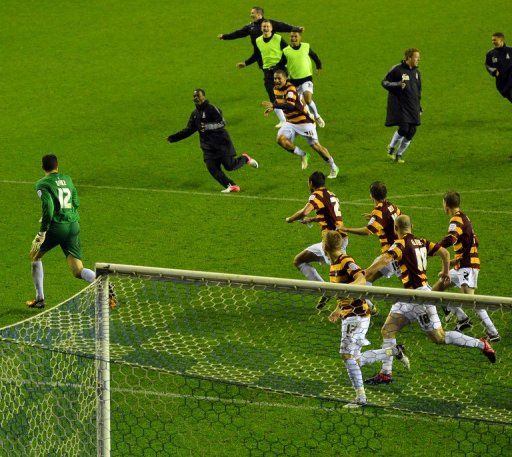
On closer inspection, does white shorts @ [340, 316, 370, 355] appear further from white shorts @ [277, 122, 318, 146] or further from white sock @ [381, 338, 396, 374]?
white shorts @ [277, 122, 318, 146]

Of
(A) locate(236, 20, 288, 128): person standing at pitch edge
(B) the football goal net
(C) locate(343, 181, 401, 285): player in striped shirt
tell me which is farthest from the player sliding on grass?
(A) locate(236, 20, 288, 128): person standing at pitch edge

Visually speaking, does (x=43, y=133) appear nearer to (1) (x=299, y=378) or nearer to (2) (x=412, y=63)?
(2) (x=412, y=63)

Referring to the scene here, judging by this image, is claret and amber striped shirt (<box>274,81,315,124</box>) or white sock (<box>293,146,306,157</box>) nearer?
claret and amber striped shirt (<box>274,81,315,124</box>)

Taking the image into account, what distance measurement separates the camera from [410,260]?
1270cm

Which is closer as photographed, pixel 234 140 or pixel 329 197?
pixel 329 197

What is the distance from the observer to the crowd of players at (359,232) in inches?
475

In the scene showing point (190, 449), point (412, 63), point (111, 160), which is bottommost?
point (190, 449)

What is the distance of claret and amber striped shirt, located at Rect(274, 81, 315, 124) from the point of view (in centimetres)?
1988

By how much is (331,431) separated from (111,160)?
11.7 m

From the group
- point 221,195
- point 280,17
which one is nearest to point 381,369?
point 221,195

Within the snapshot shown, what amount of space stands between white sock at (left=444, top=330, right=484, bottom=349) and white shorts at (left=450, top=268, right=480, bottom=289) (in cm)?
163

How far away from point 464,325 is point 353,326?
1980 mm

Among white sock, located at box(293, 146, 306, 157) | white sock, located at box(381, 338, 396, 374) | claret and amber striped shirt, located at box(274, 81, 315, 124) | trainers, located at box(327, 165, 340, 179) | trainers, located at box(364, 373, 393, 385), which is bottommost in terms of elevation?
trainers, located at box(364, 373, 393, 385)

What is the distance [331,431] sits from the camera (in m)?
11.5
